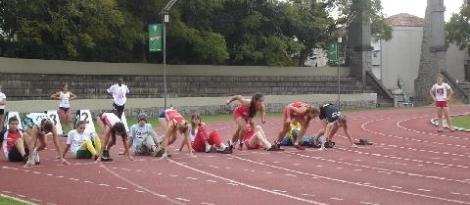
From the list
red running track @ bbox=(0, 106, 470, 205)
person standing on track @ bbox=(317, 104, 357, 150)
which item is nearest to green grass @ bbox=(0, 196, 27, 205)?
red running track @ bbox=(0, 106, 470, 205)

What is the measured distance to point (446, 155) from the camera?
18031 millimetres

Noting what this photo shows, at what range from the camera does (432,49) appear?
5812 centimetres

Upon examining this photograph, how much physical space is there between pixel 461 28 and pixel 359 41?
17.7 m

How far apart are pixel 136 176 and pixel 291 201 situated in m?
3.75

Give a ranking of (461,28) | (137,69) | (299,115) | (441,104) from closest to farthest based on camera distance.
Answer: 1. (299,115)
2. (441,104)
3. (137,69)
4. (461,28)

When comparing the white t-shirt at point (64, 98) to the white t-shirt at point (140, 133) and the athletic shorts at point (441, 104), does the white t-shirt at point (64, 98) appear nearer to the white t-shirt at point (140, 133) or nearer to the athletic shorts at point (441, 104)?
the white t-shirt at point (140, 133)

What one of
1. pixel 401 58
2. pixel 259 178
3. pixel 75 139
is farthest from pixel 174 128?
pixel 401 58

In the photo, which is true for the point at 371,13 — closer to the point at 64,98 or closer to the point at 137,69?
the point at 137,69

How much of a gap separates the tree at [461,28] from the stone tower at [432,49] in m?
12.9

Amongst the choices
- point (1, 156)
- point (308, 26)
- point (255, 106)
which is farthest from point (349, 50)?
point (1, 156)

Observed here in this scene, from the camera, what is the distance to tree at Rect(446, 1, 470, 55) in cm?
7012

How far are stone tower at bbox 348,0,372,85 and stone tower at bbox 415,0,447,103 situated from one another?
199 inches

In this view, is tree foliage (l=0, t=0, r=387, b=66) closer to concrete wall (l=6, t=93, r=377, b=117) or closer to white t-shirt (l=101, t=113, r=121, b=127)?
concrete wall (l=6, t=93, r=377, b=117)

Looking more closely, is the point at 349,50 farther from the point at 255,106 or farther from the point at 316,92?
the point at 255,106
